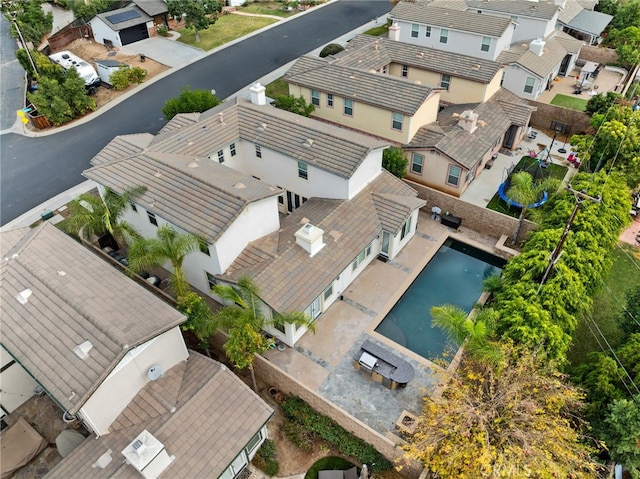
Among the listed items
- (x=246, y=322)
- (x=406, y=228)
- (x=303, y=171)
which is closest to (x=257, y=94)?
(x=303, y=171)

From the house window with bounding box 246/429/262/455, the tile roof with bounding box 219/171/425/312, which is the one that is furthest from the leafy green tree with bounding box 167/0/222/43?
the house window with bounding box 246/429/262/455

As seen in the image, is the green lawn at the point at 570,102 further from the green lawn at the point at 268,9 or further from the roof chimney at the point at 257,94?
the green lawn at the point at 268,9

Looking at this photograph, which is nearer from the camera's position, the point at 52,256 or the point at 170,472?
the point at 170,472

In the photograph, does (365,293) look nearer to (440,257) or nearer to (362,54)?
(440,257)

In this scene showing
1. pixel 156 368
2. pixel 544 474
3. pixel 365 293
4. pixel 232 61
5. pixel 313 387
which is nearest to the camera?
pixel 544 474

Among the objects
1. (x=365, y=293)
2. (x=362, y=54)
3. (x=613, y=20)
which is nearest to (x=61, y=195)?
(x=365, y=293)

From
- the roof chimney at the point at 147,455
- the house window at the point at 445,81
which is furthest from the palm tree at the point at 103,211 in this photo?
the house window at the point at 445,81
